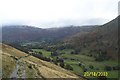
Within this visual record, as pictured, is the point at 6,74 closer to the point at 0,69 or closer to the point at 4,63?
the point at 0,69

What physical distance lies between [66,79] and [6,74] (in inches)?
1952

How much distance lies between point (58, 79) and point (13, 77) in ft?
132

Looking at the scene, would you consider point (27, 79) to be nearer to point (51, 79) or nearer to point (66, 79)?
point (51, 79)

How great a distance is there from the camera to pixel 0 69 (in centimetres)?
12794

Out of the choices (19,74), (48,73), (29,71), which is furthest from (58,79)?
(19,74)

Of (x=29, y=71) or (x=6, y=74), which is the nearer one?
(x=6, y=74)

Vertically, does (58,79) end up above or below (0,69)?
below

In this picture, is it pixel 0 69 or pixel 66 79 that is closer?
pixel 0 69

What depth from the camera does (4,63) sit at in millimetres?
141000

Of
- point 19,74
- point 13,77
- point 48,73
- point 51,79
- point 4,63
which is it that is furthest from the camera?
point 48,73

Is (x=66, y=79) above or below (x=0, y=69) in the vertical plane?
below

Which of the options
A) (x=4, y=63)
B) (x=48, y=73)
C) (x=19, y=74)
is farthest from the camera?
(x=48, y=73)

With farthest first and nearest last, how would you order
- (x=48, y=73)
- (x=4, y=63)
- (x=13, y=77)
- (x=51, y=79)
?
(x=48, y=73)
(x=51, y=79)
(x=4, y=63)
(x=13, y=77)

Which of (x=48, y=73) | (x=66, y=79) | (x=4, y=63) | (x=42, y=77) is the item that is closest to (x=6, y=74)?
(x=4, y=63)
